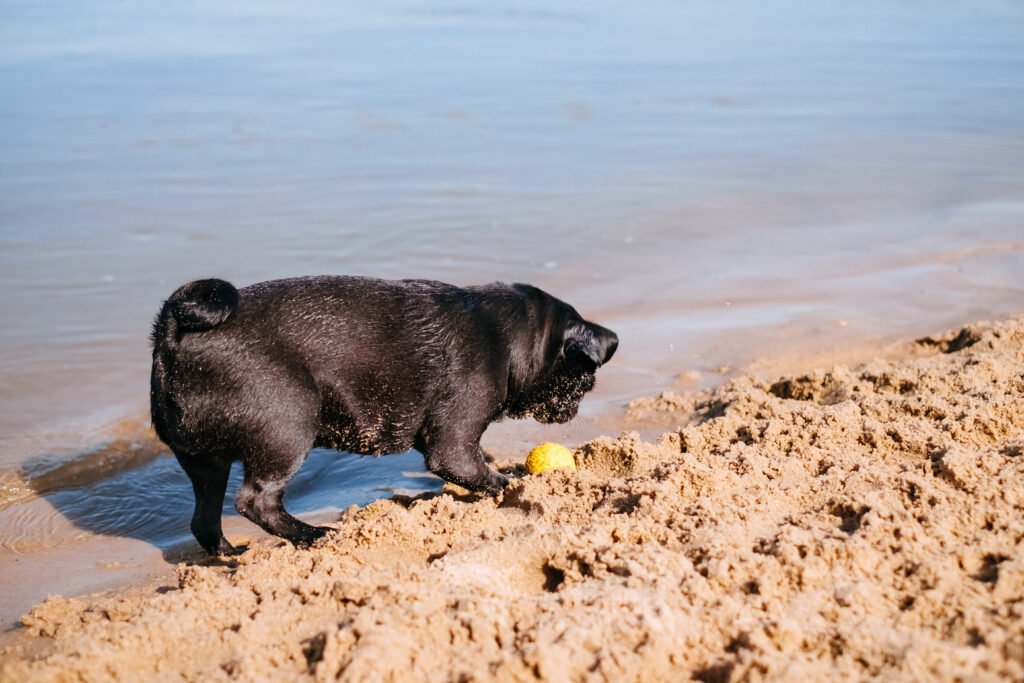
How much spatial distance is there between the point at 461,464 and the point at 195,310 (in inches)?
59.4

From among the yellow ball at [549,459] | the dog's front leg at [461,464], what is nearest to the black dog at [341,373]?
the dog's front leg at [461,464]

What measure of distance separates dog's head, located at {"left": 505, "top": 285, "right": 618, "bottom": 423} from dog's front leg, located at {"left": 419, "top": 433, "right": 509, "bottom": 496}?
51 centimetres

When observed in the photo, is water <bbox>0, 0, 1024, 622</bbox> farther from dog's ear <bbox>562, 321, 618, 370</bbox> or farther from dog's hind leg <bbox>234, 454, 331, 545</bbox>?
dog's ear <bbox>562, 321, 618, 370</bbox>

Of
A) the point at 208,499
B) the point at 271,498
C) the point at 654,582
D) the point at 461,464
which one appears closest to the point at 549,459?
the point at 461,464

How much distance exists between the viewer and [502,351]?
16.1 feet

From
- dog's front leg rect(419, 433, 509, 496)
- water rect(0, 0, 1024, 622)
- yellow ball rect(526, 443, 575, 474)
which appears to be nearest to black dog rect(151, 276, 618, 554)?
dog's front leg rect(419, 433, 509, 496)

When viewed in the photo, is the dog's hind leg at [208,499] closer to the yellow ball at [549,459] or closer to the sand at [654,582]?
the sand at [654,582]

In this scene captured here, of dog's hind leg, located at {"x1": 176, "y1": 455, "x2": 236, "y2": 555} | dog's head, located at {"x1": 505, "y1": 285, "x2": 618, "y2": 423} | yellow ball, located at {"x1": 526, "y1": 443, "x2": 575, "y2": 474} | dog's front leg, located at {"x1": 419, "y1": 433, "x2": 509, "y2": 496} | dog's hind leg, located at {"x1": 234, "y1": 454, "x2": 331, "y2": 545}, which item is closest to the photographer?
dog's hind leg, located at {"x1": 234, "y1": 454, "x2": 331, "y2": 545}

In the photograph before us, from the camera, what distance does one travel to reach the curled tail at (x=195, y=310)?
4.06 m

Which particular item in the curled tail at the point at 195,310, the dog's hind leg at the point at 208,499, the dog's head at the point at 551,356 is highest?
the curled tail at the point at 195,310

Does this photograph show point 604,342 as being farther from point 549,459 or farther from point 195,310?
point 195,310

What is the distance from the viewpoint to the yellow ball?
492 centimetres

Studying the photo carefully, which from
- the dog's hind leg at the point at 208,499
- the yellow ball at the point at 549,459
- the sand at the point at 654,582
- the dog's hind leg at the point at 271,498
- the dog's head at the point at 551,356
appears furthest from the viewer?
the dog's head at the point at 551,356

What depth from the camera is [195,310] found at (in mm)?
4051
